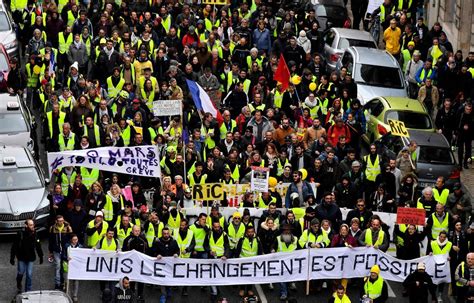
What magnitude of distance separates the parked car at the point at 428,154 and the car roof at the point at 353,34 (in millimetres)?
7223

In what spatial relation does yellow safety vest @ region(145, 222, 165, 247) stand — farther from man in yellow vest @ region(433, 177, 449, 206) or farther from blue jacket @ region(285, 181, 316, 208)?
man in yellow vest @ region(433, 177, 449, 206)

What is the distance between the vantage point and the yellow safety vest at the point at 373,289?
33.9m

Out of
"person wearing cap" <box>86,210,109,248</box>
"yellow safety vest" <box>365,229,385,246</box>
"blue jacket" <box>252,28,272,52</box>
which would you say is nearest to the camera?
"person wearing cap" <box>86,210,109,248</box>

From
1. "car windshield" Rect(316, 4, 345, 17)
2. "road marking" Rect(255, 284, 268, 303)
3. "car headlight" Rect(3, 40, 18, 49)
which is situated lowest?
"road marking" Rect(255, 284, 268, 303)

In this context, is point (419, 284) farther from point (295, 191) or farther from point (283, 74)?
point (283, 74)

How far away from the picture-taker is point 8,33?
150 feet

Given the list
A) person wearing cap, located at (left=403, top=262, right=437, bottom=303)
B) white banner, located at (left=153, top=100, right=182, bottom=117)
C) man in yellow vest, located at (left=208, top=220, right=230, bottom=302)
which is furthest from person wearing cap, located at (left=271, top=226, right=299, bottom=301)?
white banner, located at (left=153, top=100, right=182, bottom=117)

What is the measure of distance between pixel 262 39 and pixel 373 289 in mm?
13563

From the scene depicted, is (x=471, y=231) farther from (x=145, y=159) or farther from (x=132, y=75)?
(x=132, y=75)

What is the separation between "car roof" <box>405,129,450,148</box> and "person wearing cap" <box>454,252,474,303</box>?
661cm

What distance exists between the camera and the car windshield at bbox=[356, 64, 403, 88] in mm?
44875

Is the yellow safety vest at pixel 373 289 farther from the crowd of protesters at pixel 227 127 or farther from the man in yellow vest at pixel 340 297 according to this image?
the man in yellow vest at pixel 340 297

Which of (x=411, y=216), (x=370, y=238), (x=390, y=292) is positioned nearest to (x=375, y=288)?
(x=370, y=238)

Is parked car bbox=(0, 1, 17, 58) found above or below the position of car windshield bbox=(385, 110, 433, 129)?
above
